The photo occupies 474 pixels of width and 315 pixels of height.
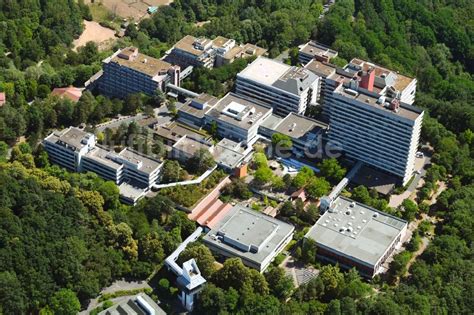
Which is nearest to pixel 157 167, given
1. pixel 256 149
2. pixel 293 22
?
pixel 256 149

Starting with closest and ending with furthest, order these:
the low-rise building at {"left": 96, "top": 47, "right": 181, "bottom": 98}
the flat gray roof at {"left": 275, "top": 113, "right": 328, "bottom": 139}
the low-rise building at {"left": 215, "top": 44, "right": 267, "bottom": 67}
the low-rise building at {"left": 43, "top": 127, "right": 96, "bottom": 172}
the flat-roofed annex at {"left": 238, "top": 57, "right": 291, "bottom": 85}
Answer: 1. the low-rise building at {"left": 43, "top": 127, "right": 96, "bottom": 172}
2. the flat gray roof at {"left": 275, "top": 113, "right": 328, "bottom": 139}
3. the flat-roofed annex at {"left": 238, "top": 57, "right": 291, "bottom": 85}
4. the low-rise building at {"left": 96, "top": 47, "right": 181, "bottom": 98}
5. the low-rise building at {"left": 215, "top": 44, "right": 267, "bottom": 67}

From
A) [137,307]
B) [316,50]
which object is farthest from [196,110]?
[137,307]

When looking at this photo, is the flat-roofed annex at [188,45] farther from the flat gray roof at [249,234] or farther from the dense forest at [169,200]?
the flat gray roof at [249,234]

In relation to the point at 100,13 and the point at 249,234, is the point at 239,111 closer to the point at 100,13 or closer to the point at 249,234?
the point at 249,234

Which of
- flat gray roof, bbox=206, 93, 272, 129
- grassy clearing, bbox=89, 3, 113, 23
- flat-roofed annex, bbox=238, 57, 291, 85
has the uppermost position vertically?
flat-roofed annex, bbox=238, 57, 291, 85

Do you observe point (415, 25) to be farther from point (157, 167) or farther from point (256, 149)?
point (157, 167)

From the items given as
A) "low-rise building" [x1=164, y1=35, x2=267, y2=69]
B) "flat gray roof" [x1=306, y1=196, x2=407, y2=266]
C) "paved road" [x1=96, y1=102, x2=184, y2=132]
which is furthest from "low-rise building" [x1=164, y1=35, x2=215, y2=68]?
"flat gray roof" [x1=306, y1=196, x2=407, y2=266]

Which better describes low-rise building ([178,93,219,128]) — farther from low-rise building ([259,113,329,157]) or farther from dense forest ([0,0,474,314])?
low-rise building ([259,113,329,157])
